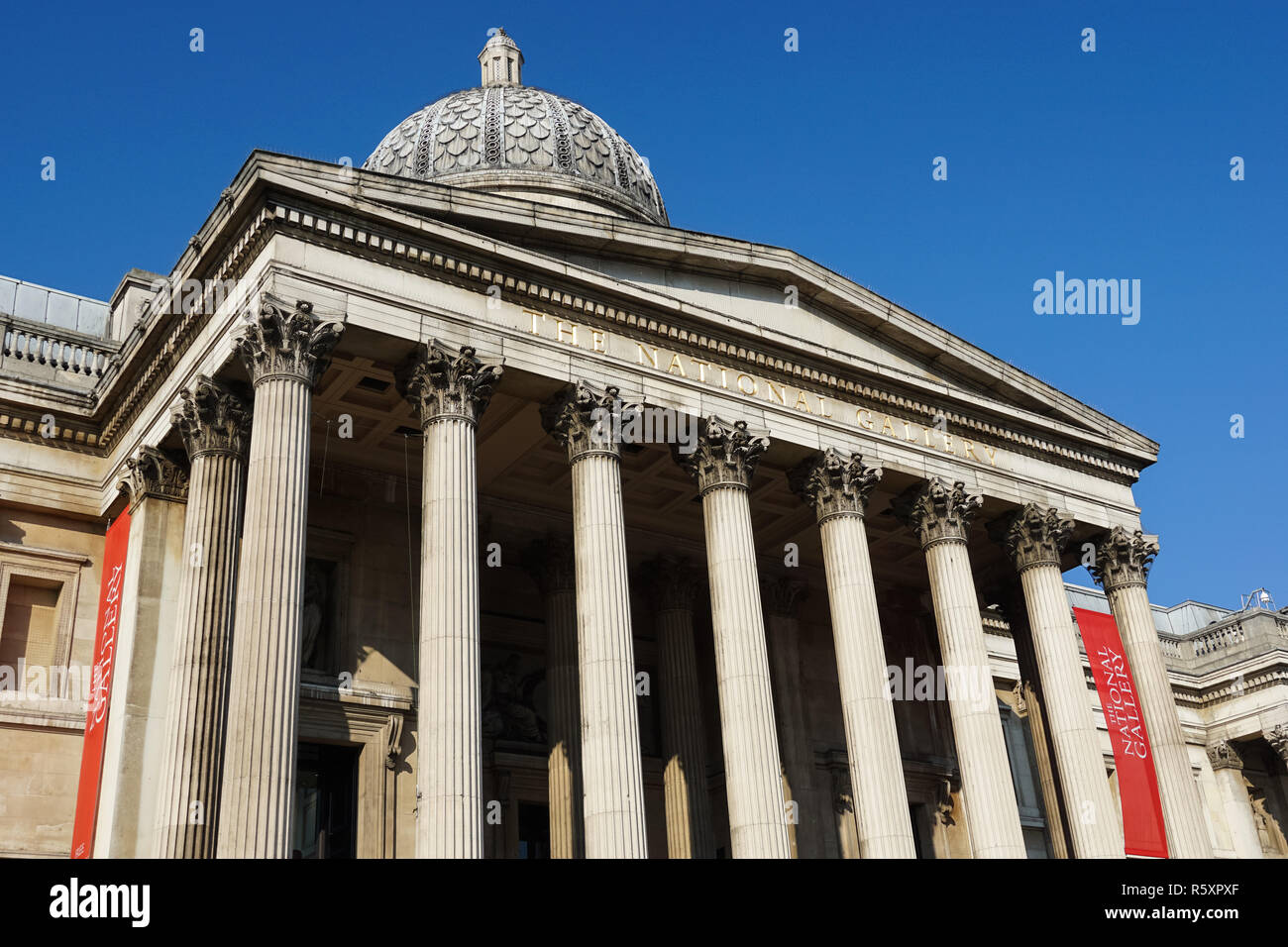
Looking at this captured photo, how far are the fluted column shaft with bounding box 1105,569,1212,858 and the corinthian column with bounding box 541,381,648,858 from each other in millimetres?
13020

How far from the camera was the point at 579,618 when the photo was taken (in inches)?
850

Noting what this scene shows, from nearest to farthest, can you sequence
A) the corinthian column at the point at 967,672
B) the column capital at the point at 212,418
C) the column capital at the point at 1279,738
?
the column capital at the point at 212,418, the corinthian column at the point at 967,672, the column capital at the point at 1279,738

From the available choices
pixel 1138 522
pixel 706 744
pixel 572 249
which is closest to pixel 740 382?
pixel 572 249

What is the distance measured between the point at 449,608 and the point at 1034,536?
14.8 m

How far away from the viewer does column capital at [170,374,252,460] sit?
847 inches

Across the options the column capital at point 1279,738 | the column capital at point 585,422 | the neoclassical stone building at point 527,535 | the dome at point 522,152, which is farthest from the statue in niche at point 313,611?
the column capital at point 1279,738

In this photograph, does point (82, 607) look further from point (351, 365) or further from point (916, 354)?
point (916, 354)

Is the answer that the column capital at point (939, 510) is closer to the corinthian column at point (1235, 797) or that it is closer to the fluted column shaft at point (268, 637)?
the fluted column shaft at point (268, 637)

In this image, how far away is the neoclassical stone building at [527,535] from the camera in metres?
20.1

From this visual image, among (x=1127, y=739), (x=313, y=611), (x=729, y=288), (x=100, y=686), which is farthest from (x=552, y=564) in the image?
(x=1127, y=739)

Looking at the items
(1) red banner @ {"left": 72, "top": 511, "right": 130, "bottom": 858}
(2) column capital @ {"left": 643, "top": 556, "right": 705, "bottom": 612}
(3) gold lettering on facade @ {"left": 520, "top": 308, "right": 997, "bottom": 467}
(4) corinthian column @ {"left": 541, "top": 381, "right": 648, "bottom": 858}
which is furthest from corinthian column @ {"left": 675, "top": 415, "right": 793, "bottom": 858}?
(1) red banner @ {"left": 72, "top": 511, "right": 130, "bottom": 858}

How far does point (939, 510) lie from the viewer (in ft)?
89.6

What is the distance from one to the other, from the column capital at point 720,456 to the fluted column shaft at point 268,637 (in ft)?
25.0

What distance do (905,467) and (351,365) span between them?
11301mm
